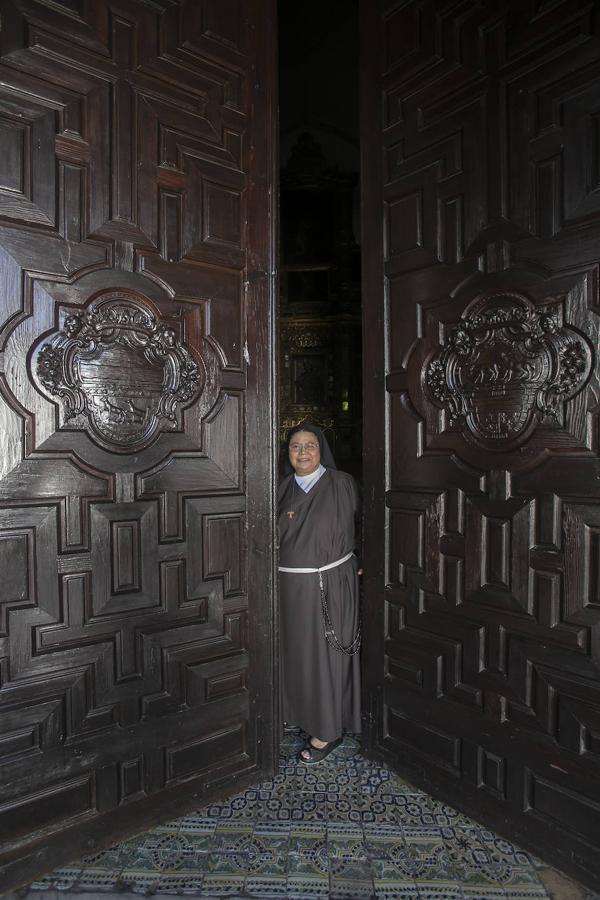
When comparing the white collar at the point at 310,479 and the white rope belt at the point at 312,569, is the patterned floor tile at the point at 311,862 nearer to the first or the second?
the white rope belt at the point at 312,569

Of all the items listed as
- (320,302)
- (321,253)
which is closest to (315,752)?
(320,302)

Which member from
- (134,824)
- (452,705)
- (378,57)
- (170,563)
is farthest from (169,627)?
(378,57)

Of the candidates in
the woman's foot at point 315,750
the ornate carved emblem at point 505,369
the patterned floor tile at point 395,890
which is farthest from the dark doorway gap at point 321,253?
the patterned floor tile at point 395,890

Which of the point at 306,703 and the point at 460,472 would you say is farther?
the point at 306,703

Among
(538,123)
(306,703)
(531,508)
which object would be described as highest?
(538,123)

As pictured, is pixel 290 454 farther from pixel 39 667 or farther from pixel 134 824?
pixel 134 824

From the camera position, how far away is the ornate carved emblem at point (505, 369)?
79.7 inches

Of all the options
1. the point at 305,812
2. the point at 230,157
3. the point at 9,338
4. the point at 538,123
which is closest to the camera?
the point at 9,338

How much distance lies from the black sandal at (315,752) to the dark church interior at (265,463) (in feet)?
0.08

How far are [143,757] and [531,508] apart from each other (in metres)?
1.86

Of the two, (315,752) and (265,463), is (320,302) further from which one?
(315,752)

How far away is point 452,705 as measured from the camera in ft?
7.94

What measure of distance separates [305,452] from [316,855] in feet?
5.86

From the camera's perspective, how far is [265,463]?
263 cm
